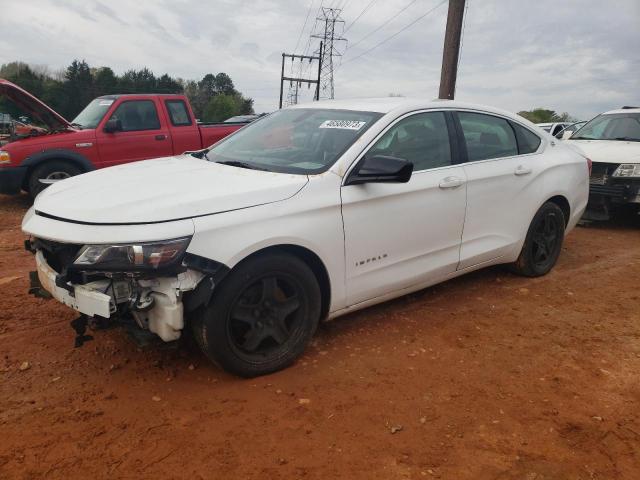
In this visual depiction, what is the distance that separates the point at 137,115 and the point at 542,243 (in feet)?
22.5

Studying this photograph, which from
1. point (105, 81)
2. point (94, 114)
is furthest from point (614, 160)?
point (105, 81)

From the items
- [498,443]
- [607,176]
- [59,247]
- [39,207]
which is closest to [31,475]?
[59,247]

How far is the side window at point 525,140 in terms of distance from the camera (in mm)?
4723

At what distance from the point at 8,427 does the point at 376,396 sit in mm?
1914

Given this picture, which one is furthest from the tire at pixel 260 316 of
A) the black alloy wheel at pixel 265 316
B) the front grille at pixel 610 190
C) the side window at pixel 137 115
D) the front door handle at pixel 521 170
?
the side window at pixel 137 115

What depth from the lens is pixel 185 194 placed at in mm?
2877

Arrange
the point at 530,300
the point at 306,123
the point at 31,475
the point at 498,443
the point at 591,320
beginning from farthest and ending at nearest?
the point at 530,300 → the point at 591,320 → the point at 306,123 → the point at 498,443 → the point at 31,475

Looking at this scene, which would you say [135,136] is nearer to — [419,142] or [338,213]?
[419,142]

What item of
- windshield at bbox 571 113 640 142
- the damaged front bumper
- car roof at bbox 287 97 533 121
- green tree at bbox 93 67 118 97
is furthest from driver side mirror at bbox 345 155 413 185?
green tree at bbox 93 67 118 97

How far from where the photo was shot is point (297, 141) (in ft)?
12.4

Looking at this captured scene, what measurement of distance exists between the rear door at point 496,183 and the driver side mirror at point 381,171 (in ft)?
3.30

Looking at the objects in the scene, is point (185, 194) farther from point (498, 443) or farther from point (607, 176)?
point (607, 176)

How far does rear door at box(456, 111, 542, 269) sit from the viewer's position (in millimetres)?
4176

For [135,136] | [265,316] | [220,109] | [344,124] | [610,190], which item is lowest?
[265,316]
